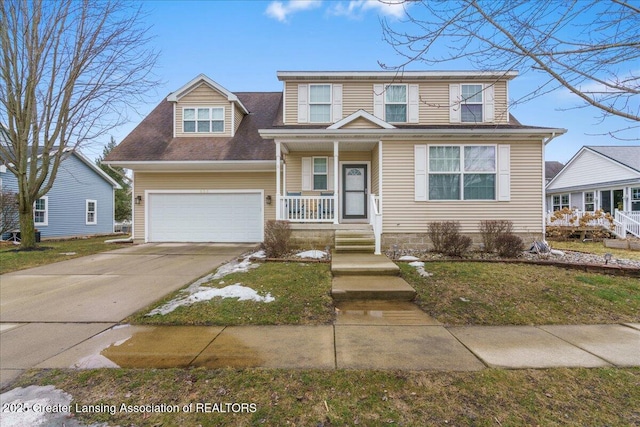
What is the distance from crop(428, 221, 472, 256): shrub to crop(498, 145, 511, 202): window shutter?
6.11 feet

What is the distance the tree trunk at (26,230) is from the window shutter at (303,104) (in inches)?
404

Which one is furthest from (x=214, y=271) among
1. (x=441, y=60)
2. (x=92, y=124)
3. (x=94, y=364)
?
(x=92, y=124)

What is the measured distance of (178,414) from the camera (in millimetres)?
2154

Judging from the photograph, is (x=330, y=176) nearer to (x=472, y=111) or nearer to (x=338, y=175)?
(x=338, y=175)

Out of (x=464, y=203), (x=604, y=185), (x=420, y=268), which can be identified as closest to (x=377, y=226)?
(x=420, y=268)

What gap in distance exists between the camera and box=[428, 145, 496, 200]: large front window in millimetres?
8805

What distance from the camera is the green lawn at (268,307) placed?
13.0 ft

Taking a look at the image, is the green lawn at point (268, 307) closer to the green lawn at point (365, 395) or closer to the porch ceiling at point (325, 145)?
the green lawn at point (365, 395)

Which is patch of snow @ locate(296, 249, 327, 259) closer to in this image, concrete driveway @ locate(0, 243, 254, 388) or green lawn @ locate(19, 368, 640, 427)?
concrete driveway @ locate(0, 243, 254, 388)

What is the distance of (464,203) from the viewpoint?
882cm

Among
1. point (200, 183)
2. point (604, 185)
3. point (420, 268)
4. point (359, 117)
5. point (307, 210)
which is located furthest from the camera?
point (604, 185)

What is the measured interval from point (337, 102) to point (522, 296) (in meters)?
8.37

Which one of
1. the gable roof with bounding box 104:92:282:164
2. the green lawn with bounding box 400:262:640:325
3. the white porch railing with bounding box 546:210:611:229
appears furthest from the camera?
the white porch railing with bounding box 546:210:611:229

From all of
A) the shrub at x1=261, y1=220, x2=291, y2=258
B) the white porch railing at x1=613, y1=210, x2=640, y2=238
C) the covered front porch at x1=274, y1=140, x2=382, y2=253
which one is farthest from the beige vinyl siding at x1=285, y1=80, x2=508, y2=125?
the white porch railing at x1=613, y1=210, x2=640, y2=238
